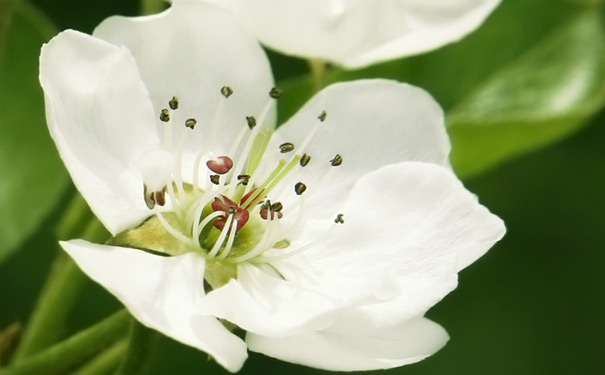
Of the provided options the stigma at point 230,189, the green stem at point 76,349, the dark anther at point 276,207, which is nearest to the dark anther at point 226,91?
the stigma at point 230,189

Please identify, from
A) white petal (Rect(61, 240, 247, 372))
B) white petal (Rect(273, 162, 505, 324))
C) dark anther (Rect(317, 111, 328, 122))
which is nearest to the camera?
white petal (Rect(61, 240, 247, 372))

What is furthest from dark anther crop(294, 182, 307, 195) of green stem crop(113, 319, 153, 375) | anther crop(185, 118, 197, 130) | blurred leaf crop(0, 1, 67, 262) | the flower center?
blurred leaf crop(0, 1, 67, 262)

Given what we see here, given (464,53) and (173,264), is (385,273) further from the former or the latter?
(464,53)

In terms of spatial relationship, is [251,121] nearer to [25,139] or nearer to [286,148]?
[286,148]

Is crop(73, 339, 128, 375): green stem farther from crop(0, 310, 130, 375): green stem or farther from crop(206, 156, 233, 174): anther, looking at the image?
crop(206, 156, 233, 174): anther

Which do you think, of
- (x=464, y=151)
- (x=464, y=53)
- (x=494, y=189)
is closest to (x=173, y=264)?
(x=464, y=151)

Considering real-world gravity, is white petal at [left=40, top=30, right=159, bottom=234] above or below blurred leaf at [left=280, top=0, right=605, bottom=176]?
above
